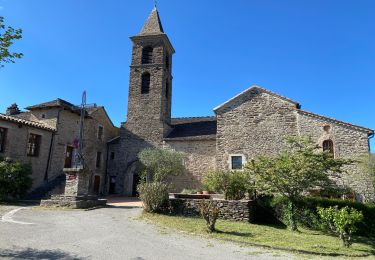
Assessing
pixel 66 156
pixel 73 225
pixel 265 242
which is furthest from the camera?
pixel 66 156

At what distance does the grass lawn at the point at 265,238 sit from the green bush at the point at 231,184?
2428mm

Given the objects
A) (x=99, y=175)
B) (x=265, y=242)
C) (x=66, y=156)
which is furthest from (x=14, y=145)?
(x=265, y=242)

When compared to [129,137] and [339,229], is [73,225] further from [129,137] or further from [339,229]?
[129,137]

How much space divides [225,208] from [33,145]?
13.8 meters

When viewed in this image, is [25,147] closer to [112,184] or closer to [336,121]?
[112,184]

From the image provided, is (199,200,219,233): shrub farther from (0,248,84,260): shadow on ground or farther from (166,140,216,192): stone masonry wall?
(166,140,216,192): stone masonry wall

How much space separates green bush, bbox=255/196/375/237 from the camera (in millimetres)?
13086

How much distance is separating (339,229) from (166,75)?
20.8m

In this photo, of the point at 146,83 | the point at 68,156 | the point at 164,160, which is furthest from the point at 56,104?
the point at 164,160

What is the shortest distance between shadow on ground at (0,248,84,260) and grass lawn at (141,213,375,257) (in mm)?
4374

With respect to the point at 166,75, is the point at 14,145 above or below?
below

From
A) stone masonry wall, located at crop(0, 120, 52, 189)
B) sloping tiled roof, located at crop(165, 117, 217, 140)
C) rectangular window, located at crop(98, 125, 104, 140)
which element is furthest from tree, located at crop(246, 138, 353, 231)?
rectangular window, located at crop(98, 125, 104, 140)

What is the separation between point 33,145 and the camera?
19.8 meters

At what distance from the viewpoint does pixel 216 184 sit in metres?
15.8
